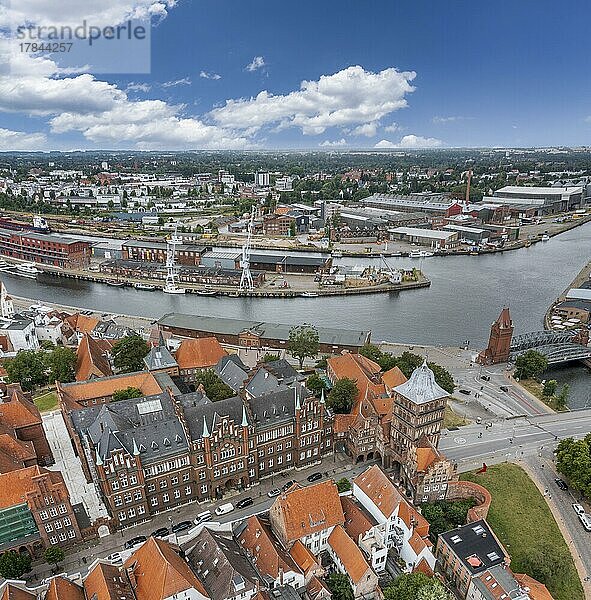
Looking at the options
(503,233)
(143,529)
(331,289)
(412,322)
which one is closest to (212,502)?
(143,529)

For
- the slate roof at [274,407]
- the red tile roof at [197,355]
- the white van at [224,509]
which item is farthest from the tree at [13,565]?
the red tile roof at [197,355]

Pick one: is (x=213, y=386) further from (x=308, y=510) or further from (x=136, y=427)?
(x=308, y=510)

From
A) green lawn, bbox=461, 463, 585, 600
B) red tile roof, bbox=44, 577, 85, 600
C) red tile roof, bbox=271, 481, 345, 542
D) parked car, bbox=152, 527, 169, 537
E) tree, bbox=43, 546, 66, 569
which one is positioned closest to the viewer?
red tile roof, bbox=44, 577, 85, 600

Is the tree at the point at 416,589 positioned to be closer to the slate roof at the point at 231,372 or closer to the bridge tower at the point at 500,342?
the slate roof at the point at 231,372

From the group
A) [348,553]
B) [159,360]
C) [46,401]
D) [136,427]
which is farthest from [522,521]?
[46,401]

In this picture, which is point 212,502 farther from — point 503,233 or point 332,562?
point 503,233

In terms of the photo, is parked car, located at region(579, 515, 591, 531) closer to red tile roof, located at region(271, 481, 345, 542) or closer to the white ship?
red tile roof, located at region(271, 481, 345, 542)

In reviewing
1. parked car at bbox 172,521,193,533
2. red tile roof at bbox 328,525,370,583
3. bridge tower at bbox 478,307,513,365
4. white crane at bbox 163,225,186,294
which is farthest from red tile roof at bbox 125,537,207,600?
white crane at bbox 163,225,186,294

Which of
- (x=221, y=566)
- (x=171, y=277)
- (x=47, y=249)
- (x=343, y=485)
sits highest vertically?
(x=47, y=249)
